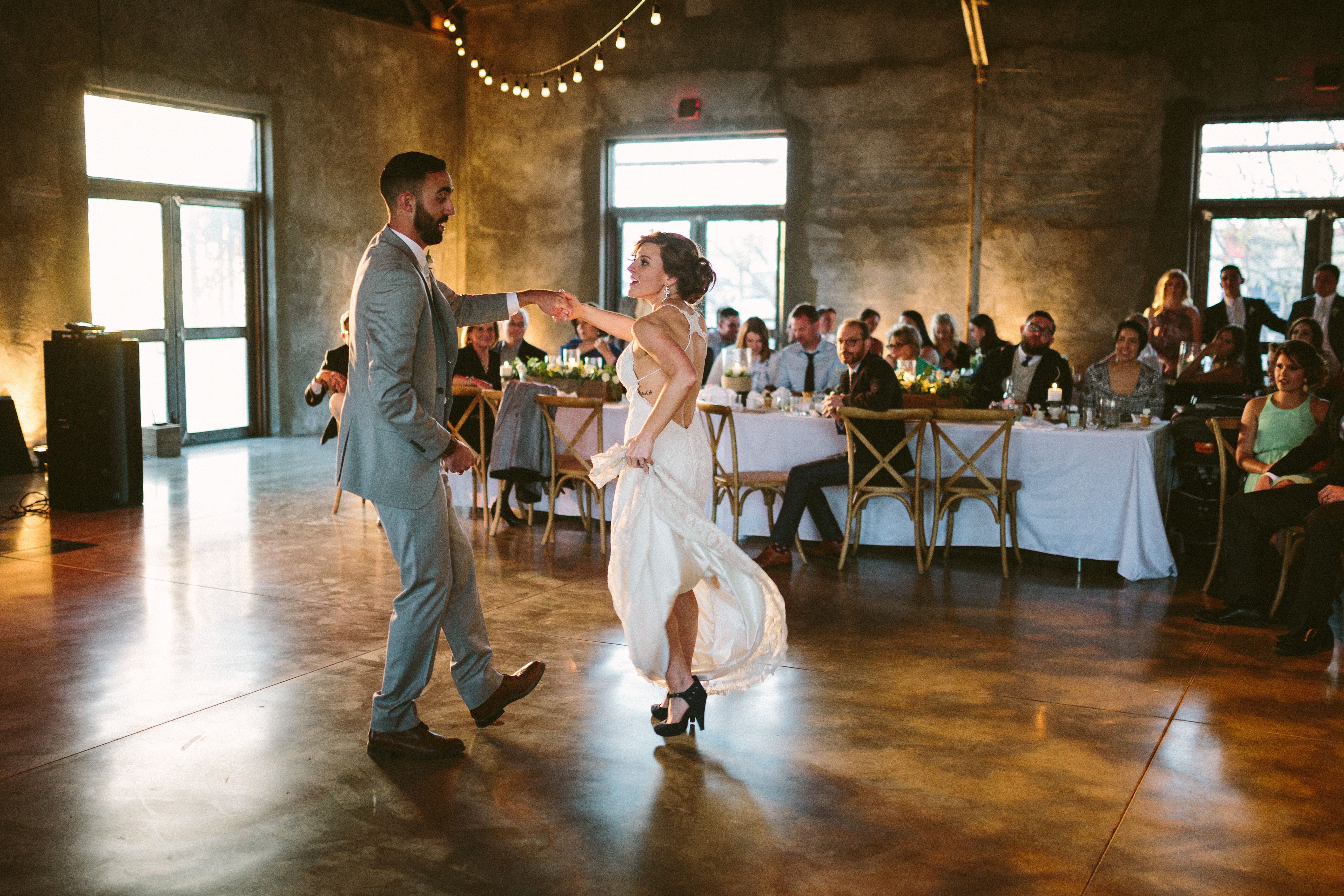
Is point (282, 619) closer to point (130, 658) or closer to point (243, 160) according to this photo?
point (130, 658)

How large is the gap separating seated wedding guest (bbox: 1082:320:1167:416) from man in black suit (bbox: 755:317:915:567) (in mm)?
1336

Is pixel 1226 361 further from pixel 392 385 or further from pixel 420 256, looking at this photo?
pixel 392 385

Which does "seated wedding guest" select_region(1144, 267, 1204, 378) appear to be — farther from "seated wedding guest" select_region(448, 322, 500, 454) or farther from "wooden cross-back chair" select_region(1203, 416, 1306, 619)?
"seated wedding guest" select_region(448, 322, 500, 454)

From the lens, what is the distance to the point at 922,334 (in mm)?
10711

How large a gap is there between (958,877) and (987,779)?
657 mm

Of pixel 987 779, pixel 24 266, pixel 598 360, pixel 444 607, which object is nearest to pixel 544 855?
pixel 444 607

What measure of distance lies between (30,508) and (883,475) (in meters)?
5.44

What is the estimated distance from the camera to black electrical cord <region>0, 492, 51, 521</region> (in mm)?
7430

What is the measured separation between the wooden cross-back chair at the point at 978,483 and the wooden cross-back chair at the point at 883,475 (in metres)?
0.08

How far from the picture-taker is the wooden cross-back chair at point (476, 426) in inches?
277

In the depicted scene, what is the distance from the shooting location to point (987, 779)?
341 cm

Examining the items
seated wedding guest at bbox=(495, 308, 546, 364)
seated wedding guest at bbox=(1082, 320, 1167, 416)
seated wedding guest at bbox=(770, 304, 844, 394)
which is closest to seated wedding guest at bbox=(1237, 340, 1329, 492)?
seated wedding guest at bbox=(1082, 320, 1167, 416)

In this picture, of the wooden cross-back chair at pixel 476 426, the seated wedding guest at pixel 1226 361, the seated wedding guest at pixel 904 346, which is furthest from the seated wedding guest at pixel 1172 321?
the wooden cross-back chair at pixel 476 426

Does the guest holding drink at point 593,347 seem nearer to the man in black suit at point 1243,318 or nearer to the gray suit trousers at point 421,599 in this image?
the gray suit trousers at point 421,599
